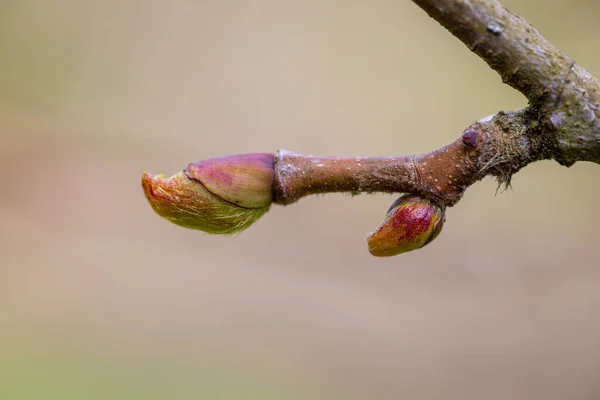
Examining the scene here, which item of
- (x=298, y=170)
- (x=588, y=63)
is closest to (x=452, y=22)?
(x=298, y=170)

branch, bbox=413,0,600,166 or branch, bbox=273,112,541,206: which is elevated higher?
branch, bbox=413,0,600,166

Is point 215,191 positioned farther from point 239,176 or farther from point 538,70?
point 538,70

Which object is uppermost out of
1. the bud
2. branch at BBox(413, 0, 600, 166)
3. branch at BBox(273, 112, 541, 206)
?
branch at BBox(413, 0, 600, 166)

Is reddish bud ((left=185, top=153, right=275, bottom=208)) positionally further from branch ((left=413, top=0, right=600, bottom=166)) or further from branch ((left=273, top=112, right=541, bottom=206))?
branch ((left=413, top=0, right=600, bottom=166))

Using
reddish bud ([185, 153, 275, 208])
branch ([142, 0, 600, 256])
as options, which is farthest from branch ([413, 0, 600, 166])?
reddish bud ([185, 153, 275, 208])

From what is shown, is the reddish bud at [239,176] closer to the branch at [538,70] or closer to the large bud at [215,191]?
the large bud at [215,191]

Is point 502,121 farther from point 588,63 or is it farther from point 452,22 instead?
point 588,63
